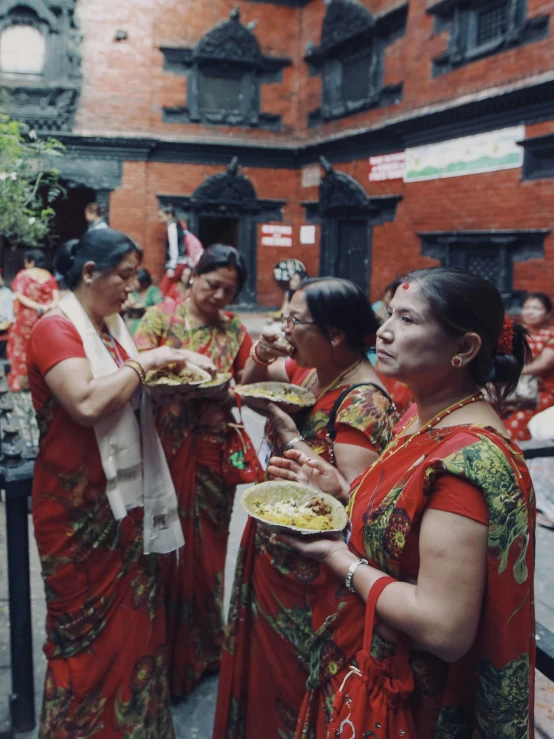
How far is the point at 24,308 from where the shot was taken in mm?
8570

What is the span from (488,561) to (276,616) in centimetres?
103

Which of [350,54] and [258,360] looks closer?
[258,360]

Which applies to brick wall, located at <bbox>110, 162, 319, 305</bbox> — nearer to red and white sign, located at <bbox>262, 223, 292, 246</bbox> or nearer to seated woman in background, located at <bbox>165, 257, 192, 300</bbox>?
red and white sign, located at <bbox>262, 223, 292, 246</bbox>

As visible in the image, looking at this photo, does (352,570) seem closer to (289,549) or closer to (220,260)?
(289,549)

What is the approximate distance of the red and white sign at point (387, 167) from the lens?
11.0 m

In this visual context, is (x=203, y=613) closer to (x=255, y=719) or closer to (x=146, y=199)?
(x=255, y=719)

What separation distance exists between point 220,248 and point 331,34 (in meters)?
11.7

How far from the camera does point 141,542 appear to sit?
245 cm

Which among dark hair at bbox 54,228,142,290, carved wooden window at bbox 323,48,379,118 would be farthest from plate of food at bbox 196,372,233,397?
carved wooden window at bbox 323,48,379,118

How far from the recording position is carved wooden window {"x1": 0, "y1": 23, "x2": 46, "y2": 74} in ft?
41.9

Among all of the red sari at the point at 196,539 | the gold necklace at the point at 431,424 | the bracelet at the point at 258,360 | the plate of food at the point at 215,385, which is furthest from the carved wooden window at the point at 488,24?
the gold necklace at the point at 431,424

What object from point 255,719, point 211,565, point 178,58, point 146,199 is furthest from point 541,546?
point 178,58

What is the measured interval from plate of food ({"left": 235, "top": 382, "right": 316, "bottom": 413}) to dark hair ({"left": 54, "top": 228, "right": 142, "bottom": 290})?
0.66 metres

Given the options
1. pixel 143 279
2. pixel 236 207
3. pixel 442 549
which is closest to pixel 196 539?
pixel 442 549
